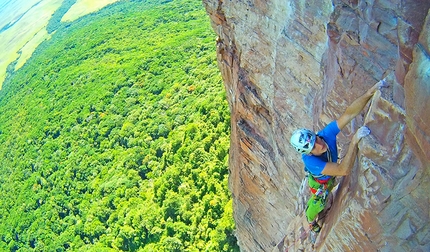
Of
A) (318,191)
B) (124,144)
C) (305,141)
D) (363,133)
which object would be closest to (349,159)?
(363,133)

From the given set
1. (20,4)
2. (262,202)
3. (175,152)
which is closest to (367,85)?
(262,202)

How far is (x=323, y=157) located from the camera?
7738mm

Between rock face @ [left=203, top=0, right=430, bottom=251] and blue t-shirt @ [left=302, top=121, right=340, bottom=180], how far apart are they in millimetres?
552

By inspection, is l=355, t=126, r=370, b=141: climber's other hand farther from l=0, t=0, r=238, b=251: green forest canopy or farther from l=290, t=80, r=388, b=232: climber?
l=0, t=0, r=238, b=251: green forest canopy

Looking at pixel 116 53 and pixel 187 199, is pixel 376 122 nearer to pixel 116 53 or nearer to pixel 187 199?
pixel 187 199

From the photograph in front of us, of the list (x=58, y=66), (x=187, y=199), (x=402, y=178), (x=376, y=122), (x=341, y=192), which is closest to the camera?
(x=402, y=178)

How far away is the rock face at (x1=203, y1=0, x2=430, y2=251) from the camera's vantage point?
20.2 ft

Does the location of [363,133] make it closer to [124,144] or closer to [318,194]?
[318,194]

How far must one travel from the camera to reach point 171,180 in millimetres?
37656

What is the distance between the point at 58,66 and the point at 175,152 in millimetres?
58650

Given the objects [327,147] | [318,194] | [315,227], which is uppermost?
[327,147]

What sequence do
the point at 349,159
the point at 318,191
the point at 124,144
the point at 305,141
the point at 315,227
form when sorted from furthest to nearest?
the point at 124,144
the point at 315,227
the point at 318,191
the point at 305,141
the point at 349,159

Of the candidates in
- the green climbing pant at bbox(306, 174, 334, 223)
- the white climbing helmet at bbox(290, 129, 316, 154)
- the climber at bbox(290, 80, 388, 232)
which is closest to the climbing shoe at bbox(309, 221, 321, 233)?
the green climbing pant at bbox(306, 174, 334, 223)

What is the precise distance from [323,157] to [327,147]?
21 centimetres
